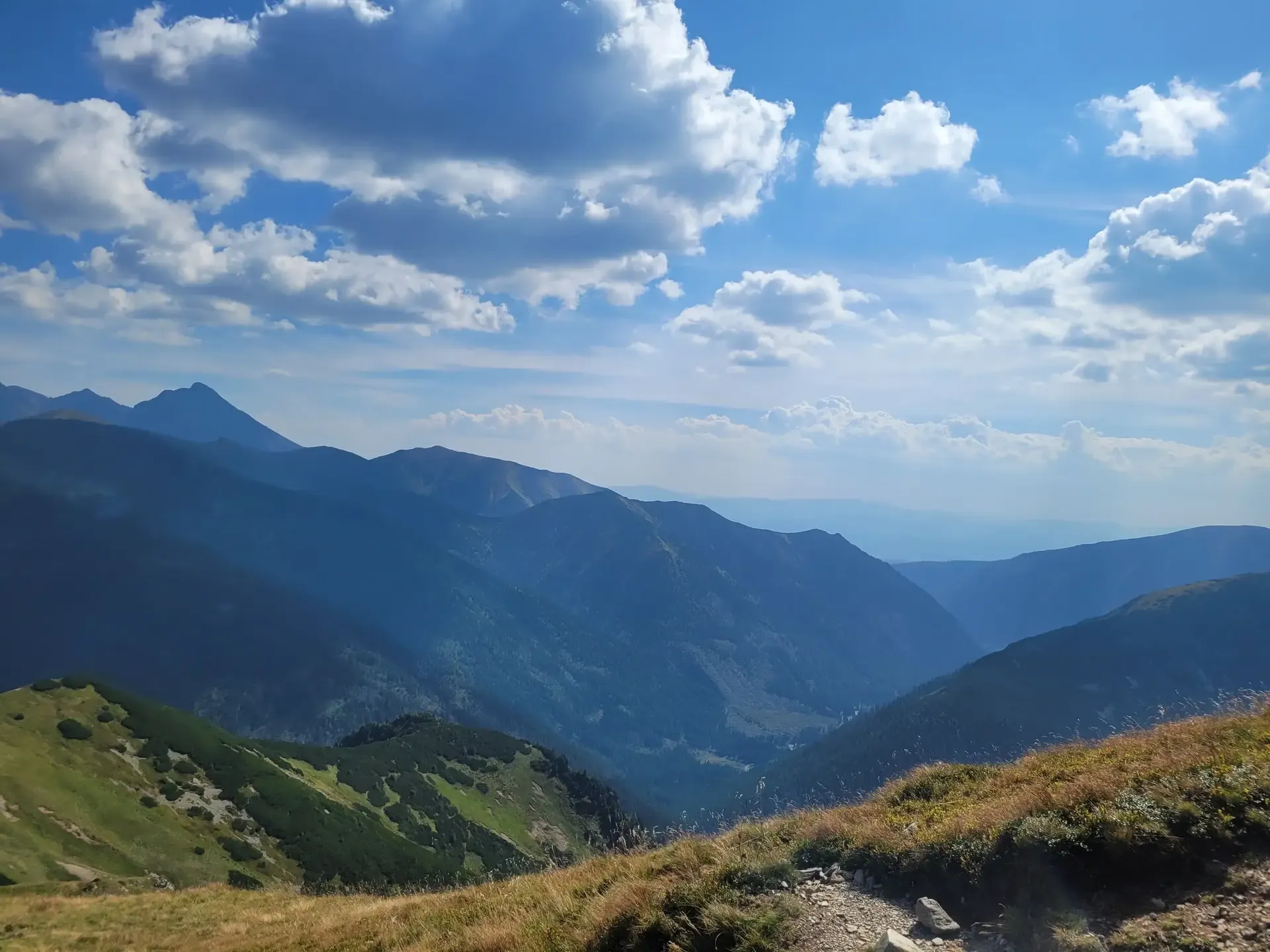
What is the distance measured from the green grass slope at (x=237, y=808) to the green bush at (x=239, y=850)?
145mm

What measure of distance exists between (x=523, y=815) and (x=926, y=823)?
141909 mm

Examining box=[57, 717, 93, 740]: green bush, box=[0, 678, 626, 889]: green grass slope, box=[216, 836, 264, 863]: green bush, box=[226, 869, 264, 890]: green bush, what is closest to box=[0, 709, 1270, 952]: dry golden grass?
box=[0, 678, 626, 889]: green grass slope

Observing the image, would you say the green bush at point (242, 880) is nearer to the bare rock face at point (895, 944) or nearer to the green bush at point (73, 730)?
the green bush at point (73, 730)

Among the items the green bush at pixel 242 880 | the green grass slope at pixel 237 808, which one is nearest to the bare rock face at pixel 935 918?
the green grass slope at pixel 237 808

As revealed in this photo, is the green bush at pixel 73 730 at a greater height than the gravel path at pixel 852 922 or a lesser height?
lesser

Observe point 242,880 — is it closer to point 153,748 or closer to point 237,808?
point 237,808

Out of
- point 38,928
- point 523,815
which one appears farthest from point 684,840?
point 523,815

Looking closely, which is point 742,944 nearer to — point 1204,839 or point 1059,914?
point 1059,914

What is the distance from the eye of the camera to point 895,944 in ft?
29.8

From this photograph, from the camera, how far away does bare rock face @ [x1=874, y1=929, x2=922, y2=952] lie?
29.6ft

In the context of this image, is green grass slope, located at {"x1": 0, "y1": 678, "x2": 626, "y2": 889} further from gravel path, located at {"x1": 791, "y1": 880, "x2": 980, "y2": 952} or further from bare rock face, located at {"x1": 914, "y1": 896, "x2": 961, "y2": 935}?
bare rock face, located at {"x1": 914, "y1": 896, "x2": 961, "y2": 935}

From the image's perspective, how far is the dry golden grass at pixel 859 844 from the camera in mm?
10531

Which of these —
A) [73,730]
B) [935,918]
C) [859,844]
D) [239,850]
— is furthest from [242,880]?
[935,918]

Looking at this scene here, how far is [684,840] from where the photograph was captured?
1579 centimetres
